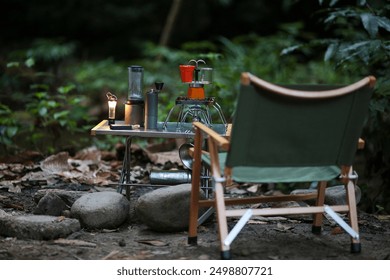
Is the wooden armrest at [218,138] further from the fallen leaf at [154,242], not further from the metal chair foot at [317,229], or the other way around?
the metal chair foot at [317,229]

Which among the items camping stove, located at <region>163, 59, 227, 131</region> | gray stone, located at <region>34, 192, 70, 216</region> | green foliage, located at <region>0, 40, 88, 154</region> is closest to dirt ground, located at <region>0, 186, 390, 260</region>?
gray stone, located at <region>34, 192, 70, 216</region>

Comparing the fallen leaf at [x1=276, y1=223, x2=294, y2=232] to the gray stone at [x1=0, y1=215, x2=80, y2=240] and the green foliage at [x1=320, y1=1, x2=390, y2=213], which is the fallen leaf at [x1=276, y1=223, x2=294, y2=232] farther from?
the gray stone at [x1=0, y1=215, x2=80, y2=240]

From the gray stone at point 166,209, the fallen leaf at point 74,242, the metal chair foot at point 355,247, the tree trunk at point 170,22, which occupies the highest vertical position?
the tree trunk at point 170,22

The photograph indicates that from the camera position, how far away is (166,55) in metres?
9.83

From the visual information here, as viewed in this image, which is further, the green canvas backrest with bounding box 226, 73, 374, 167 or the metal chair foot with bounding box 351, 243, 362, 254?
the metal chair foot with bounding box 351, 243, 362, 254

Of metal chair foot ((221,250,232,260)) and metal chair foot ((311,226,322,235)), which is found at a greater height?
metal chair foot ((221,250,232,260))

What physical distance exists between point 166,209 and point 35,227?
26.6 inches

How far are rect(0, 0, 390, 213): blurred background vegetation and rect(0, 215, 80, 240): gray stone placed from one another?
6.97 feet

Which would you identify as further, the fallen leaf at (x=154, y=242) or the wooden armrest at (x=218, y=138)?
the fallen leaf at (x=154, y=242)

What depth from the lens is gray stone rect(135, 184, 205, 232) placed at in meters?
3.73

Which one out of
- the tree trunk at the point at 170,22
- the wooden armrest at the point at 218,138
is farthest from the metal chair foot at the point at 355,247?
the tree trunk at the point at 170,22

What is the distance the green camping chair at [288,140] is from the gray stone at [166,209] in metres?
0.42

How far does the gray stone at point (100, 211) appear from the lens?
12.6 feet

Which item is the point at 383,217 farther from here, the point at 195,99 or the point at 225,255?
the point at 225,255
